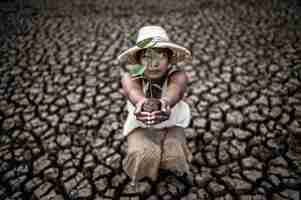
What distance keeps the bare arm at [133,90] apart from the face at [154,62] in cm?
11

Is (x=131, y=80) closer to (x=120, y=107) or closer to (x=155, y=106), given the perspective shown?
(x=155, y=106)

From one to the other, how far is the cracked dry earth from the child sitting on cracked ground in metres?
0.40

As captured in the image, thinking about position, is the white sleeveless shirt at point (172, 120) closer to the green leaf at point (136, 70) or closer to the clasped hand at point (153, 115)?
the clasped hand at point (153, 115)

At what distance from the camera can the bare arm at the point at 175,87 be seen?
2297mm

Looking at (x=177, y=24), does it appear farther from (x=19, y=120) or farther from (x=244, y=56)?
(x=19, y=120)

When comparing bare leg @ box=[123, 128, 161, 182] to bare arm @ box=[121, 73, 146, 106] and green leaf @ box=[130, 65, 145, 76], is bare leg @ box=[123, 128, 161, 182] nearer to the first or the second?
bare arm @ box=[121, 73, 146, 106]

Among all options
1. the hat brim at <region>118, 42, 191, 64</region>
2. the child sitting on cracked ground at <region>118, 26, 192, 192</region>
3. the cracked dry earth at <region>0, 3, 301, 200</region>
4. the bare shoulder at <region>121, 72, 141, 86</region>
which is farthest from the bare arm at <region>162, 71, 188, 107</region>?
the cracked dry earth at <region>0, 3, 301, 200</region>

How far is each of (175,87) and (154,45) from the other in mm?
401

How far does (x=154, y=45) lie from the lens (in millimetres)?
2119

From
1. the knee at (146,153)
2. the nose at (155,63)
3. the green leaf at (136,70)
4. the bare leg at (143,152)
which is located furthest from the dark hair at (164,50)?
the knee at (146,153)

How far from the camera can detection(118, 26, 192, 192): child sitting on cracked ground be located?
216cm

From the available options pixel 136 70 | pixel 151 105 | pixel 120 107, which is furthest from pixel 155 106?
pixel 120 107

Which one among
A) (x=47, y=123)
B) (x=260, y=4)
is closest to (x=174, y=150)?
(x=47, y=123)

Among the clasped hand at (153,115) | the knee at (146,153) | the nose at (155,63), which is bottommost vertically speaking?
the knee at (146,153)
